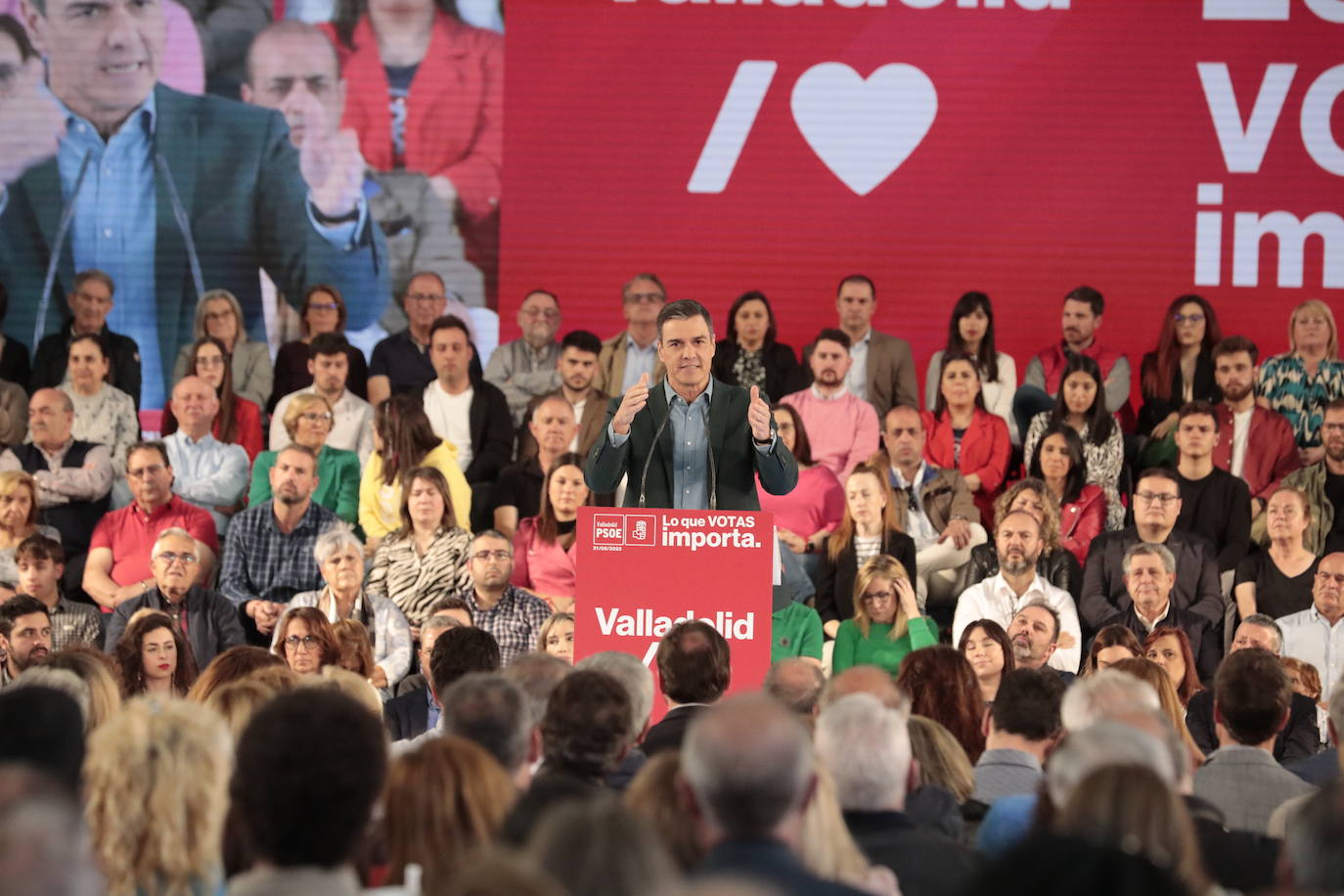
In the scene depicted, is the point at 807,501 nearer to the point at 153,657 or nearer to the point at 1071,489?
the point at 1071,489

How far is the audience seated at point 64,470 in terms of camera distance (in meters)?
7.98

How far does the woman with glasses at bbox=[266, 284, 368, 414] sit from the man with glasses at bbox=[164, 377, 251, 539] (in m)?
0.71

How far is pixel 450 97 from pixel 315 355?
189 cm

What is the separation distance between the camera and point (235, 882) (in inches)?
106

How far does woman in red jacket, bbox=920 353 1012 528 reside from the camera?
828 cm

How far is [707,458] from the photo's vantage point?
4863 millimetres

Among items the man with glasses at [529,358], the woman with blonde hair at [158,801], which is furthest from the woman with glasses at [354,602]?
the woman with blonde hair at [158,801]

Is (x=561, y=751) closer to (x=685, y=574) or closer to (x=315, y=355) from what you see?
(x=685, y=574)

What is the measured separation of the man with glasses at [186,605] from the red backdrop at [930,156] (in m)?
2.90

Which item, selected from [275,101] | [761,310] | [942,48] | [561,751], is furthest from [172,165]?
[561,751]

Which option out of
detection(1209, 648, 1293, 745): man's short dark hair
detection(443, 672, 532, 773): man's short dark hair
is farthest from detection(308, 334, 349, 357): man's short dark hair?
detection(443, 672, 532, 773): man's short dark hair

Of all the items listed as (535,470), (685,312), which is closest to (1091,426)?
(535,470)

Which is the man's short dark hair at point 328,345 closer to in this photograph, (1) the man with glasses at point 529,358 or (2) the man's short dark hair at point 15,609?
(1) the man with glasses at point 529,358

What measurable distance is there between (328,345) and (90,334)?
49.9 inches
